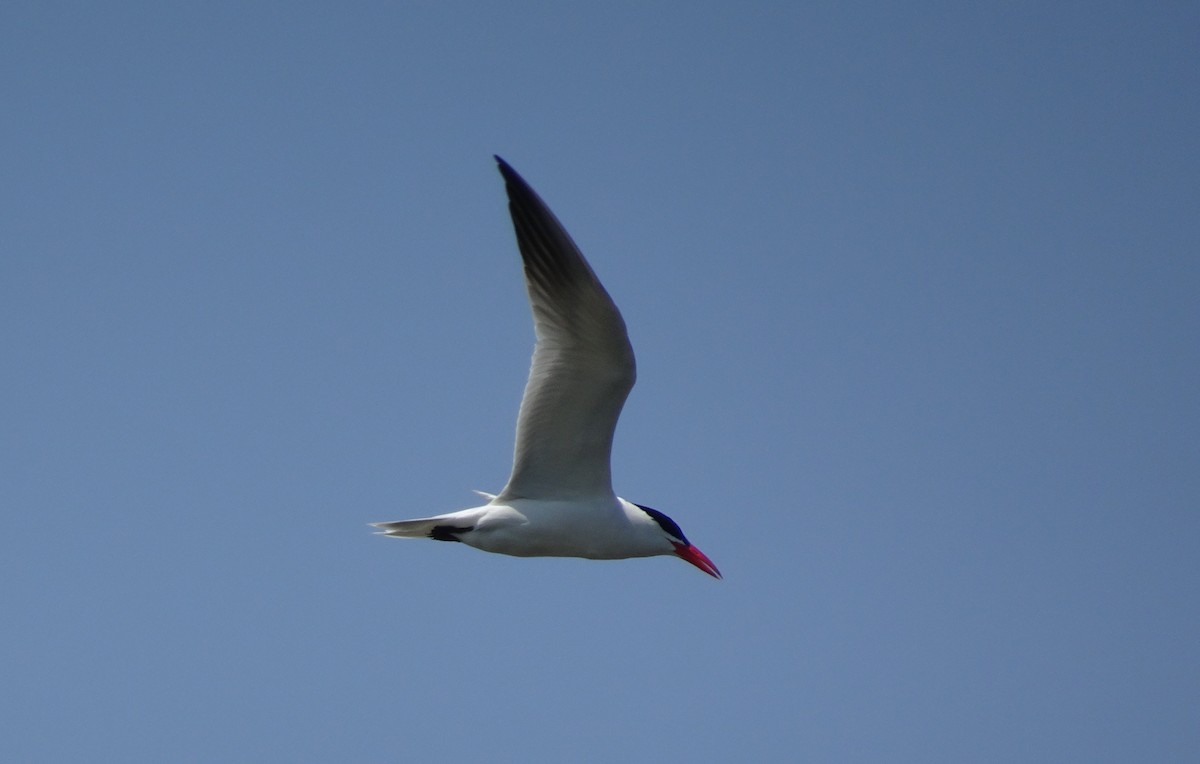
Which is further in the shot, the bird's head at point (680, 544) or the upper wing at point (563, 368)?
the bird's head at point (680, 544)

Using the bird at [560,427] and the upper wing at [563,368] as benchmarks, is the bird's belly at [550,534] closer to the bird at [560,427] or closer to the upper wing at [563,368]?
the bird at [560,427]

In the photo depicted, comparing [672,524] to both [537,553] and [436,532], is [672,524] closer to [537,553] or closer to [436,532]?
[537,553]

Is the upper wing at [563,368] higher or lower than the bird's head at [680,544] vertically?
higher

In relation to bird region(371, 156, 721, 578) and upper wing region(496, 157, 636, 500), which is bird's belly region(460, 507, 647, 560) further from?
upper wing region(496, 157, 636, 500)

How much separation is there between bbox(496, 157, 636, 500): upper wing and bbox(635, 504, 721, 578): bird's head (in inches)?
28.1

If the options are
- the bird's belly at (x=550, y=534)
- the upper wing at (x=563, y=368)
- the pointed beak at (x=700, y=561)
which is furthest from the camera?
the pointed beak at (x=700, y=561)

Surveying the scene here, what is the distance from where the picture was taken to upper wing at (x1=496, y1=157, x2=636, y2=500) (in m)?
8.61

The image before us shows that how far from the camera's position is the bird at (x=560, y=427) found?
339 inches

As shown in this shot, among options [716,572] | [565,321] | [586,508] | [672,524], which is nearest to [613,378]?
[565,321]

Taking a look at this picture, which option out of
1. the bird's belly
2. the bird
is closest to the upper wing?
the bird

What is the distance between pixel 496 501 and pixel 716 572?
214 centimetres

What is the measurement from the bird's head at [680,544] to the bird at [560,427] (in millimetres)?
99

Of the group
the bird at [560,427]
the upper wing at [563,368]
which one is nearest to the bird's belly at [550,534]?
the bird at [560,427]

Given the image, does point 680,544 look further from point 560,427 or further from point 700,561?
point 560,427
